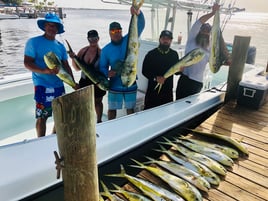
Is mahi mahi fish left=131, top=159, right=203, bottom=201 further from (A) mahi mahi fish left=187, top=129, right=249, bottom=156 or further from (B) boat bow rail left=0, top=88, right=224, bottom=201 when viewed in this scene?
(A) mahi mahi fish left=187, top=129, right=249, bottom=156

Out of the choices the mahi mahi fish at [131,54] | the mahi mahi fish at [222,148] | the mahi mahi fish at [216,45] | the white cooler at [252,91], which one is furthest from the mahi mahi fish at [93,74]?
the white cooler at [252,91]

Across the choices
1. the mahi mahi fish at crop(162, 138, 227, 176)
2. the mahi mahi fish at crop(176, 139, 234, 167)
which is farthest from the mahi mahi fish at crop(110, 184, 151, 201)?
the mahi mahi fish at crop(176, 139, 234, 167)

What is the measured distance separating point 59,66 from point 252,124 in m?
2.56

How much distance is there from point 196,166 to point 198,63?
150cm

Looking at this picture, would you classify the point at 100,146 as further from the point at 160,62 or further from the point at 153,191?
the point at 160,62

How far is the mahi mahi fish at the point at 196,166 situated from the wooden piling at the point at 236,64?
6.31 feet

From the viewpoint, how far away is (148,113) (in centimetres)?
288

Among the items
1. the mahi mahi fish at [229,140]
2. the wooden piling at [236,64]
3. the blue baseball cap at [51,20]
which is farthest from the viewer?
the wooden piling at [236,64]

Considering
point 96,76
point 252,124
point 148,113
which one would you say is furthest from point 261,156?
point 96,76

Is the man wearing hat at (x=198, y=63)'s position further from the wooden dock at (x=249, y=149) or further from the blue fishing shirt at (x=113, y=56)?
the blue fishing shirt at (x=113, y=56)

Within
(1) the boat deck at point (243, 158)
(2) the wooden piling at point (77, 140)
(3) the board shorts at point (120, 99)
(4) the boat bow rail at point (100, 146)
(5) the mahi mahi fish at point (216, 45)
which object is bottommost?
(1) the boat deck at point (243, 158)

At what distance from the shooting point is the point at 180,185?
2023mm

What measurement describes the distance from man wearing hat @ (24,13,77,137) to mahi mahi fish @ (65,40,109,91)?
158mm

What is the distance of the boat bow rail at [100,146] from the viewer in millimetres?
1785
